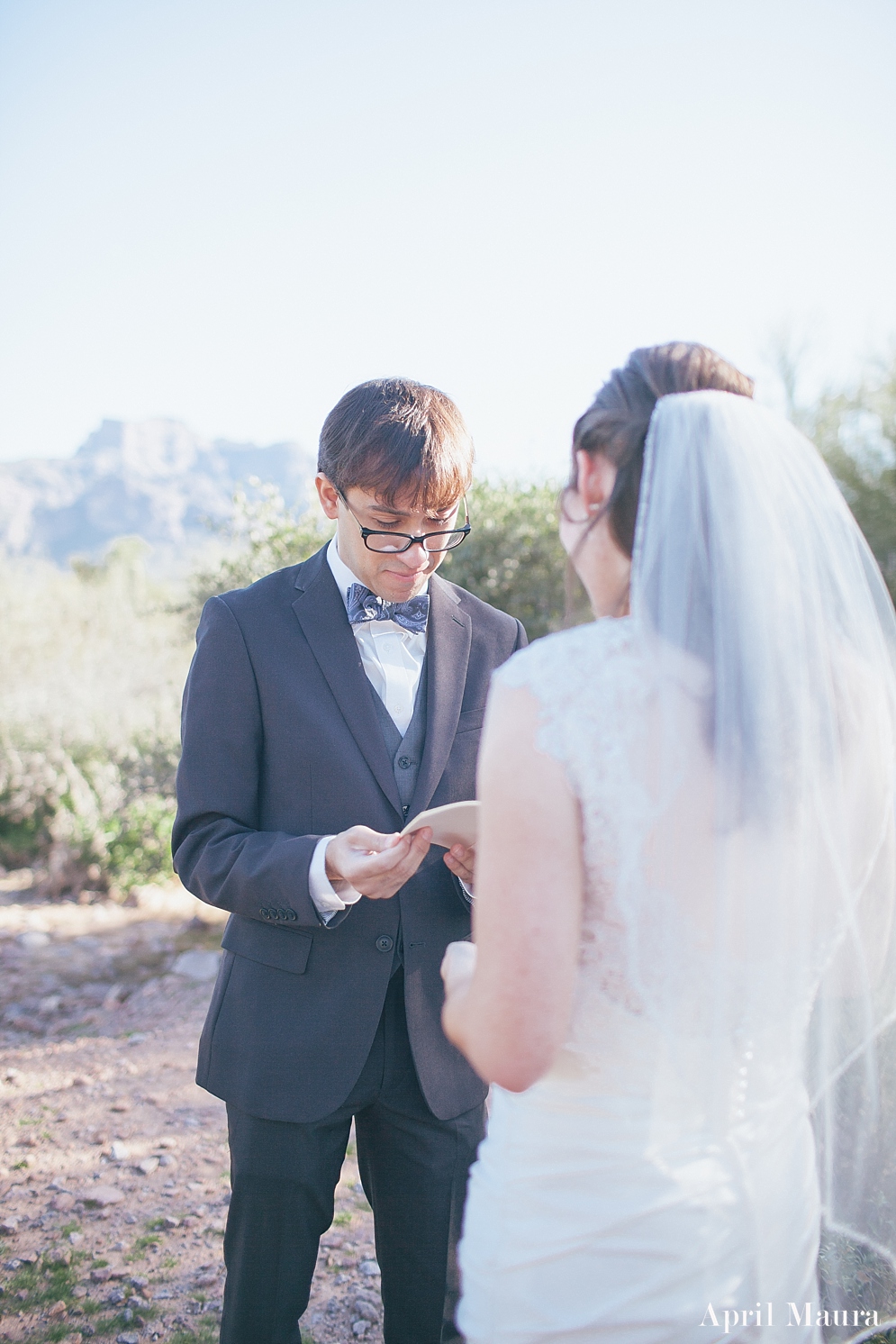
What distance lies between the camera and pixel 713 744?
131 cm

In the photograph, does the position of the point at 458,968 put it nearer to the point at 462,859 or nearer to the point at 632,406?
the point at 462,859

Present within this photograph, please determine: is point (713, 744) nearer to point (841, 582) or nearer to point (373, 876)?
point (841, 582)

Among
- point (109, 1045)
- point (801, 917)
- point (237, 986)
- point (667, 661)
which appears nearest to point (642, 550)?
point (667, 661)

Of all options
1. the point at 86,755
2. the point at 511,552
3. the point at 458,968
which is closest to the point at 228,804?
the point at 458,968

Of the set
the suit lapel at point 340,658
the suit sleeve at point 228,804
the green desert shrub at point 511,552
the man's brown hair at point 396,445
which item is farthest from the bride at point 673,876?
the green desert shrub at point 511,552

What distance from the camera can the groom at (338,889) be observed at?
6.58ft

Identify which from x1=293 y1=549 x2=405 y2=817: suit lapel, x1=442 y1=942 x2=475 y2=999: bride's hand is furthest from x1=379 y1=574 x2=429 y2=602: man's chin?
x1=442 y1=942 x2=475 y2=999: bride's hand

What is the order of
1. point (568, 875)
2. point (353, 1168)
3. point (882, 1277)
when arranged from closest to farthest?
1. point (568, 875)
2. point (882, 1277)
3. point (353, 1168)

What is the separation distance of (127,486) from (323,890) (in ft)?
361

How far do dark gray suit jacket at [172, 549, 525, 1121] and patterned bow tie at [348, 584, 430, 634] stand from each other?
0.32ft

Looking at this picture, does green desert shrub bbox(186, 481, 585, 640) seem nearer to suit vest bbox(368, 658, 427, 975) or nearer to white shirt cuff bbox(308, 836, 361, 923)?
suit vest bbox(368, 658, 427, 975)

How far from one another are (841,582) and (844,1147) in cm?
102

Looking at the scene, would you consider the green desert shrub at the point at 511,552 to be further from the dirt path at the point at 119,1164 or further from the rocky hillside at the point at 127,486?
the rocky hillside at the point at 127,486

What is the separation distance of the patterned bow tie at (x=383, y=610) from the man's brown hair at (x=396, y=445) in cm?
26
